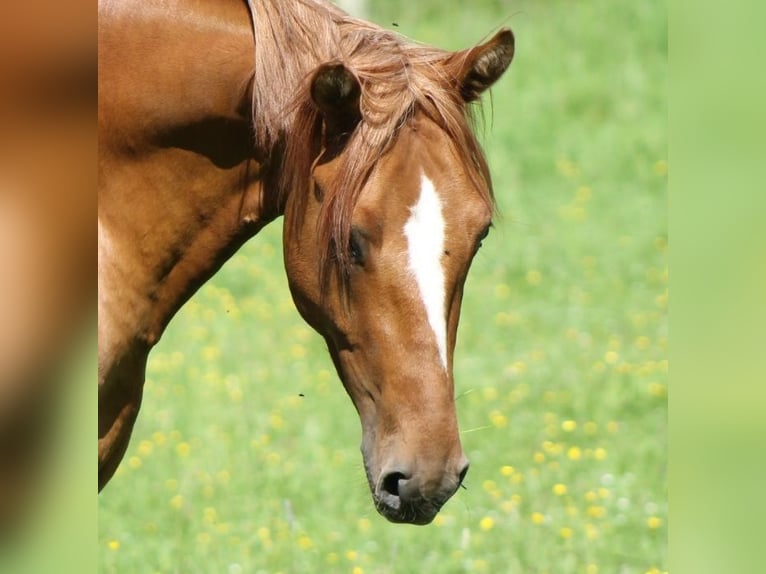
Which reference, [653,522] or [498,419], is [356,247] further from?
[498,419]

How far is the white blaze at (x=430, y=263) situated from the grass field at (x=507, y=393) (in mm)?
425

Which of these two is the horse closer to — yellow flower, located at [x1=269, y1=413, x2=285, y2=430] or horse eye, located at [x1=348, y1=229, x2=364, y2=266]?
horse eye, located at [x1=348, y1=229, x2=364, y2=266]

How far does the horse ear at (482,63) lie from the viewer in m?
2.34

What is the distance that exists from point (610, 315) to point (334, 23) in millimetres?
4681

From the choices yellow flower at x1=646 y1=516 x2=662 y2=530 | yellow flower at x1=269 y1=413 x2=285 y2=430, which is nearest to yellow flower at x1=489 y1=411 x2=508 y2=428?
yellow flower at x1=269 y1=413 x2=285 y2=430

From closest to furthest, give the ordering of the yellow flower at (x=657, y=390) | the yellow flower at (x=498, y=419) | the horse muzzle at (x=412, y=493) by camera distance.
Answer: the horse muzzle at (x=412, y=493), the yellow flower at (x=498, y=419), the yellow flower at (x=657, y=390)

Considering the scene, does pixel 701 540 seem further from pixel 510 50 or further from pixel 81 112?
pixel 510 50

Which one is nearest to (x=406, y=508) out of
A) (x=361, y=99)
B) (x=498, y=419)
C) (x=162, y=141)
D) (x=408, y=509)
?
(x=408, y=509)

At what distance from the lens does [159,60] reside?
2324 millimetres

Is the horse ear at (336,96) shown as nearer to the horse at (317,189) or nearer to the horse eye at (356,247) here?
the horse at (317,189)

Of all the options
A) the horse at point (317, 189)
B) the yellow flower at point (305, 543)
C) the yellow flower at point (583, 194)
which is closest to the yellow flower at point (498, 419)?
the yellow flower at point (305, 543)

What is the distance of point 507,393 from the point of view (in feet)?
18.5

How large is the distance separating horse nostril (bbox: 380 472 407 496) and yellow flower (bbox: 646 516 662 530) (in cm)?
229

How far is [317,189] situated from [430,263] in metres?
0.33
